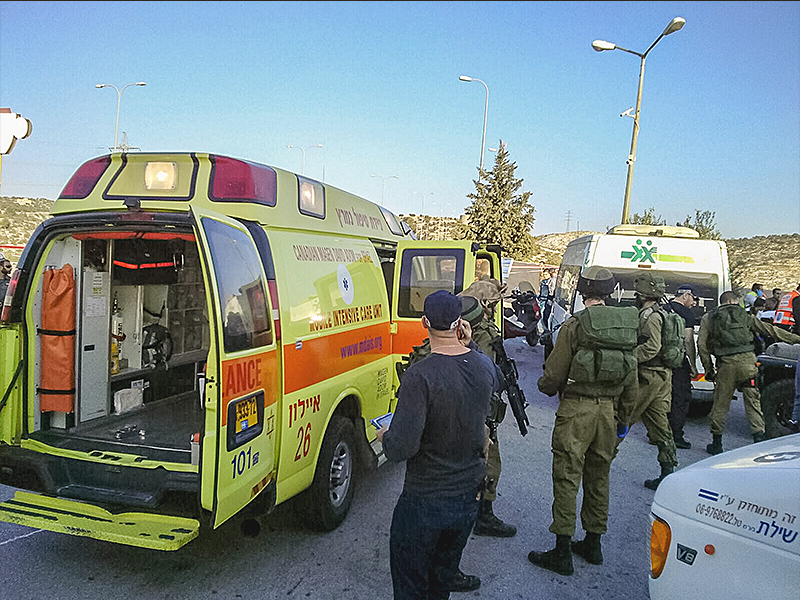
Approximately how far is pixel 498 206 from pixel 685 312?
22.3 metres

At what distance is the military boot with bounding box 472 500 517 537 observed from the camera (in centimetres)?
468

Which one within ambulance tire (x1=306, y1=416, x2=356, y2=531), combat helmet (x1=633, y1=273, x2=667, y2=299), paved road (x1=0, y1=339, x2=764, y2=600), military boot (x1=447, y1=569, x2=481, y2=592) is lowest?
paved road (x1=0, y1=339, x2=764, y2=600)

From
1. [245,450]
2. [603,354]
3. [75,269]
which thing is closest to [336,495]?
[245,450]

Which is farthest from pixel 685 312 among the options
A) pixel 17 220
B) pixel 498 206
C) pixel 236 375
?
pixel 17 220

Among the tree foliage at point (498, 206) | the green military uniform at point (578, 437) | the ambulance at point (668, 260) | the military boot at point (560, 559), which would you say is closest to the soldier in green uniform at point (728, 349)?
the ambulance at point (668, 260)

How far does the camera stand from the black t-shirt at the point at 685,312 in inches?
301

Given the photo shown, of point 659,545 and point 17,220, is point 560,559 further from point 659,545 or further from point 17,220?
point 17,220

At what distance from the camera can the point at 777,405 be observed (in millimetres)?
7477

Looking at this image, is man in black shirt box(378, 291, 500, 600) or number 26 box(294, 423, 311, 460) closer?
man in black shirt box(378, 291, 500, 600)

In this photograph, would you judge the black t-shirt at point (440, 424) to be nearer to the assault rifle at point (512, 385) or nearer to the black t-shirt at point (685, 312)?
the assault rifle at point (512, 385)

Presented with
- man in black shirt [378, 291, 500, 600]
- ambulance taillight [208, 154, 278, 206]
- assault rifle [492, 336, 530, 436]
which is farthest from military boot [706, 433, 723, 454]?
ambulance taillight [208, 154, 278, 206]

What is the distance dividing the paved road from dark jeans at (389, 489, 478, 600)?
113 cm

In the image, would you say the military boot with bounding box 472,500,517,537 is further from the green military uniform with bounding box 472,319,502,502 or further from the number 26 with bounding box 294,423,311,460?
the number 26 with bounding box 294,423,311,460

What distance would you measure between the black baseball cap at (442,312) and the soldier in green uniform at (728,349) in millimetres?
5539
